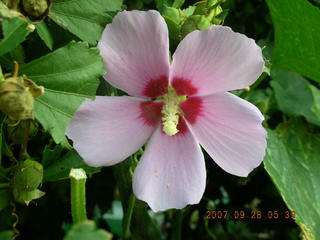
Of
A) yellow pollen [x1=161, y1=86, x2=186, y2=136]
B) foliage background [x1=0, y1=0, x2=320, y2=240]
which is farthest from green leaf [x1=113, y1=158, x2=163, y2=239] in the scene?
yellow pollen [x1=161, y1=86, x2=186, y2=136]

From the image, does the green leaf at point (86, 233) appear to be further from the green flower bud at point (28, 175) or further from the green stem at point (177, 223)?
the green stem at point (177, 223)

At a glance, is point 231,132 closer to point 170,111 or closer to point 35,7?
point 170,111

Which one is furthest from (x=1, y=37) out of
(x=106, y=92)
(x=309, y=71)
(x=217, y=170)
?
(x=217, y=170)

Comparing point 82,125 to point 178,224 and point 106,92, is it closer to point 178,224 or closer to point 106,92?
point 106,92
